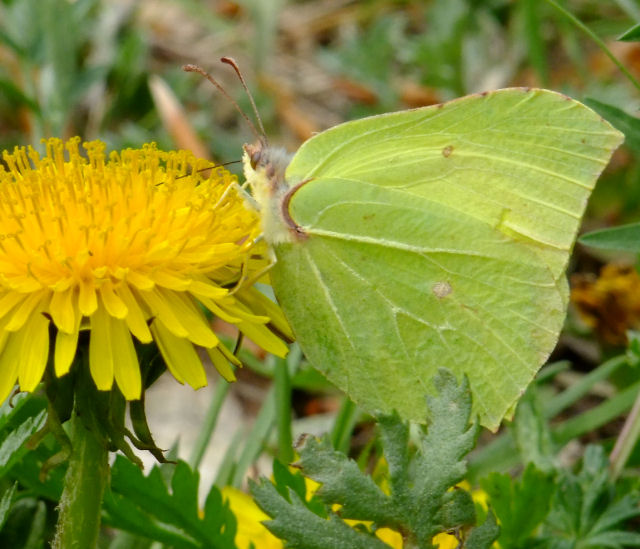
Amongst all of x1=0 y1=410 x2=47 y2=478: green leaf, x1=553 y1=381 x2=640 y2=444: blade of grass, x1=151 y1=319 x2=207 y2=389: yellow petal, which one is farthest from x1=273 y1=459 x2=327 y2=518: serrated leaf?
x1=553 y1=381 x2=640 y2=444: blade of grass

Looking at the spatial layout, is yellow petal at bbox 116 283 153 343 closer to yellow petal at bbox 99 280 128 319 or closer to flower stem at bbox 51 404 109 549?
yellow petal at bbox 99 280 128 319

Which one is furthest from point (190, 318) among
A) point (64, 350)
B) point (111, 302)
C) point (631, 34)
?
point (631, 34)

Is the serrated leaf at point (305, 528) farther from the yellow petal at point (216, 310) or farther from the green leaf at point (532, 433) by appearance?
the green leaf at point (532, 433)

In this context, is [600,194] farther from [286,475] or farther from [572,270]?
[286,475]

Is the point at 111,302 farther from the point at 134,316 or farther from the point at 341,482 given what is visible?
the point at 341,482

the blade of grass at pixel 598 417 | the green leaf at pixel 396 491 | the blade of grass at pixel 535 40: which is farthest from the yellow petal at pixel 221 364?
the blade of grass at pixel 535 40
